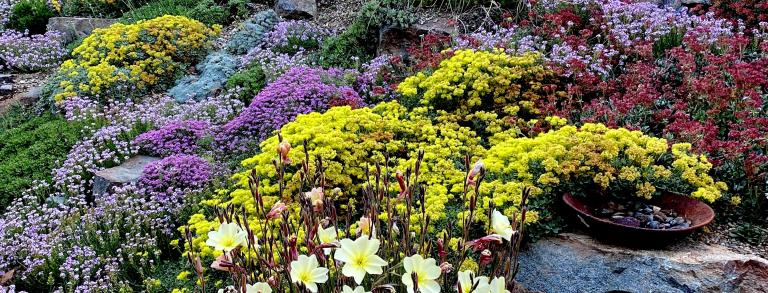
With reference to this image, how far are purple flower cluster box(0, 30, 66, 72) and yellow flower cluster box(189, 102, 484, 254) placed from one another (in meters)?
5.43

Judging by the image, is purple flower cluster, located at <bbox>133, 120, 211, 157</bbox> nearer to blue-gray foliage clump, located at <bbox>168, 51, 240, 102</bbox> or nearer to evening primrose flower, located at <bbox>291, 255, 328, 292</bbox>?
blue-gray foliage clump, located at <bbox>168, 51, 240, 102</bbox>

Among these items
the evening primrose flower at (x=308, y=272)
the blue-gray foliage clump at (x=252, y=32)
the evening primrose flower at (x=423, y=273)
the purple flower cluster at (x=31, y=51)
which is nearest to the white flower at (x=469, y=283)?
the evening primrose flower at (x=423, y=273)

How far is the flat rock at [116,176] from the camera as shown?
17.5 ft

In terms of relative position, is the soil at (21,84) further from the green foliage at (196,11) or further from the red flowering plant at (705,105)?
the red flowering plant at (705,105)

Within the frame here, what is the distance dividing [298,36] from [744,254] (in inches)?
219

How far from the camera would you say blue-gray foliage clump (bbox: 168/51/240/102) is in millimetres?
7242

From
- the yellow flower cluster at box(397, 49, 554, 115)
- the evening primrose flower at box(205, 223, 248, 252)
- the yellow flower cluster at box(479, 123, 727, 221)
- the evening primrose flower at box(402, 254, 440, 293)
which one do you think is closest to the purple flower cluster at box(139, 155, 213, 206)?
the yellow flower cluster at box(397, 49, 554, 115)

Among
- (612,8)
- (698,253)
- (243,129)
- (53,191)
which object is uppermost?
(612,8)

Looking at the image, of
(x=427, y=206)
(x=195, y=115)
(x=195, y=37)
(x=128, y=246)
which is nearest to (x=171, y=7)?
(x=195, y=37)

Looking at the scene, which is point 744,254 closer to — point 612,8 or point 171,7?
point 612,8

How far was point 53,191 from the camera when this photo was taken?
19.0ft

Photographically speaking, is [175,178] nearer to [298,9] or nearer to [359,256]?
[359,256]

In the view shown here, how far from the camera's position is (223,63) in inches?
304

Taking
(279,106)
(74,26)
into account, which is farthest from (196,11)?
(279,106)
